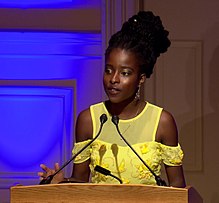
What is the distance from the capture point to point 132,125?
6.21 ft

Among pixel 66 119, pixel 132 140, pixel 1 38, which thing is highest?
pixel 1 38

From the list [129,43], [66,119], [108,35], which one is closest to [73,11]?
[108,35]

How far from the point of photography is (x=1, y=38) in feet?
9.52

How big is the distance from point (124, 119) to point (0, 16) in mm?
1220

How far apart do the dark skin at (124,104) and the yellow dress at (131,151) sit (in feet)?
0.06

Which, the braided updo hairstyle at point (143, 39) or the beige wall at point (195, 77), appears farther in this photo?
the beige wall at point (195, 77)

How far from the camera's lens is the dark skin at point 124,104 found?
178cm

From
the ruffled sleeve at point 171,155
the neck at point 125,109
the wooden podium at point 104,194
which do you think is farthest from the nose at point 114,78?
the wooden podium at point 104,194

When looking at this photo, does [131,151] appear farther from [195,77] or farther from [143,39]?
[195,77]

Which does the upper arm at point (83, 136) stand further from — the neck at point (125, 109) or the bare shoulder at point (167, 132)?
the bare shoulder at point (167, 132)

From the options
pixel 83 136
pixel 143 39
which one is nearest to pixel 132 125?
pixel 83 136

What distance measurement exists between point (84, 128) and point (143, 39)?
0.33 metres

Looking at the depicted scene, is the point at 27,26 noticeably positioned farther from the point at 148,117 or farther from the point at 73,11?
the point at 148,117

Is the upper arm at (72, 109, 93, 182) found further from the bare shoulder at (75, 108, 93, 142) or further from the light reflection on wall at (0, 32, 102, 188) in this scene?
the light reflection on wall at (0, 32, 102, 188)
